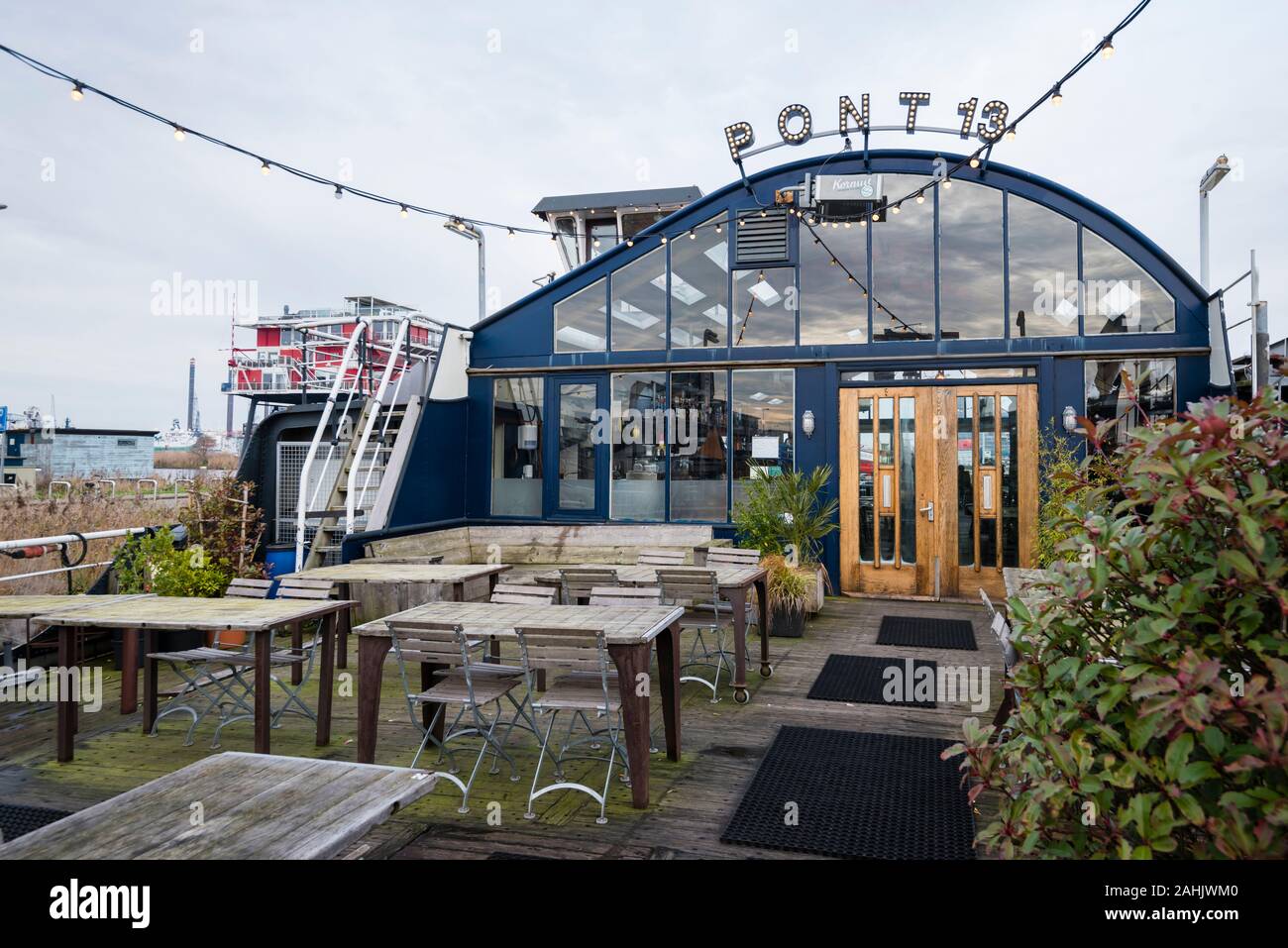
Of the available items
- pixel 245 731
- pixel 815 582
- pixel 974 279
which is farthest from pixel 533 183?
pixel 245 731

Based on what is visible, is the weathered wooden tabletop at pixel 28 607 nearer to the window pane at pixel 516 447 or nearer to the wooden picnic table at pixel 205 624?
the wooden picnic table at pixel 205 624

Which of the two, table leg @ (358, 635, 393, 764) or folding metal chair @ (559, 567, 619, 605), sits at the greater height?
folding metal chair @ (559, 567, 619, 605)

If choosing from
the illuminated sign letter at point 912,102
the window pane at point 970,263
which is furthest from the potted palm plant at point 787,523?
the illuminated sign letter at point 912,102

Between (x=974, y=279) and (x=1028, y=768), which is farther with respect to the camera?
(x=974, y=279)

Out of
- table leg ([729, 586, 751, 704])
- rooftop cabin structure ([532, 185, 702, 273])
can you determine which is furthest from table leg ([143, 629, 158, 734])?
rooftop cabin structure ([532, 185, 702, 273])

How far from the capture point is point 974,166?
9195 millimetres

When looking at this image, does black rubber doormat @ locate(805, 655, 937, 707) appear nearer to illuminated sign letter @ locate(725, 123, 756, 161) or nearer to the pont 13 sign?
the pont 13 sign

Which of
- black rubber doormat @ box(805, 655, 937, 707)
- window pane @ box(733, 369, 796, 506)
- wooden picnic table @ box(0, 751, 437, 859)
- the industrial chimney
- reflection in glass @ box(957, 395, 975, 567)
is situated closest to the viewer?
wooden picnic table @ box(0, 751, 437, 859)

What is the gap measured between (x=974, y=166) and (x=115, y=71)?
8571 mm

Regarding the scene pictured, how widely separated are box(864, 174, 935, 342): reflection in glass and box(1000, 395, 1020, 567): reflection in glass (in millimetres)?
1282

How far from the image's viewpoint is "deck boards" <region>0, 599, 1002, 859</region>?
11.1 ft

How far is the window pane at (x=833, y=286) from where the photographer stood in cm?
965

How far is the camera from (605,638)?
12.0 ft
